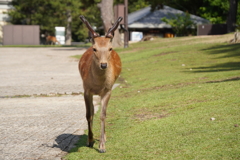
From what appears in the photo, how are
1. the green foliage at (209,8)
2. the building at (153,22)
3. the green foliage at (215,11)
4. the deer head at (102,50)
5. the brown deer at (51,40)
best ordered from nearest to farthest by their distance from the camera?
the deer head at (102,50), the building at (153,22), the green foliage at (215,11), the green foliage at (209,8), the brown deer at (51,40)

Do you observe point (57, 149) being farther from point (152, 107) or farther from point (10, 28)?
point (10, 28)

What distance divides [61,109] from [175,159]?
18.5ft

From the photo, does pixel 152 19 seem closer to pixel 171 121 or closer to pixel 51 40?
pixel 51 40

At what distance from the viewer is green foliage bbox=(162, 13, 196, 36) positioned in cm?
4953

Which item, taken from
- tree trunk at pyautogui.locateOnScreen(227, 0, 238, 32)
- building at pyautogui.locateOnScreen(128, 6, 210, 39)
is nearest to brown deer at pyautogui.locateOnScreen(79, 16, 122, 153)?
tree trunk at pyautogui.locateOnScreen(227, 0, 238, 32)

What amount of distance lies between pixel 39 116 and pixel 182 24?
4119 centimetres

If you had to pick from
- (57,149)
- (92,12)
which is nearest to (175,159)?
(57,149)

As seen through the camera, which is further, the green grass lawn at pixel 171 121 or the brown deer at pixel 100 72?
the brown deer at pixel 100 72

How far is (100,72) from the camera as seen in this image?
24.4ft

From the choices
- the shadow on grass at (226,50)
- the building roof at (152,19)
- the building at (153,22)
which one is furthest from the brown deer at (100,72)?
the building at (153,22)

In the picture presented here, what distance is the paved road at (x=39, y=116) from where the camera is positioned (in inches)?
293

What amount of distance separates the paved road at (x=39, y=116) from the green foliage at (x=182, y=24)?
30345 mm

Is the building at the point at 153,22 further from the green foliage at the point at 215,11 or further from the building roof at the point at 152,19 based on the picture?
the green foliage at the point at 215,11

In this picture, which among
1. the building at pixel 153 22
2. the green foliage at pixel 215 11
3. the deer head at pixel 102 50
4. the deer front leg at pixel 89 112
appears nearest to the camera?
the deer head at pixel 102 50
